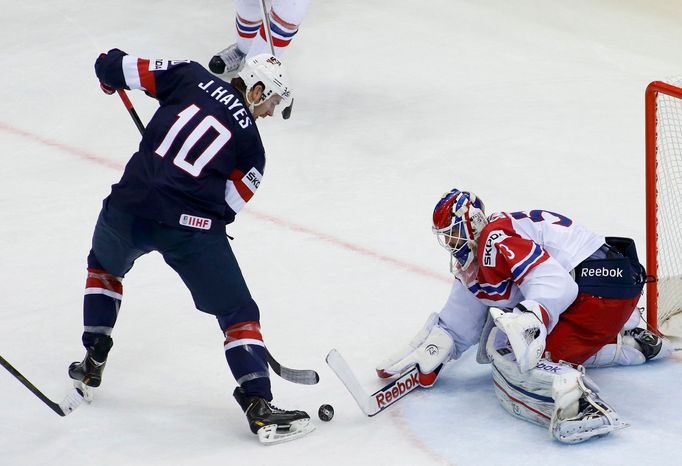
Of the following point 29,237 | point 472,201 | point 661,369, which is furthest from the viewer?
point 29,237

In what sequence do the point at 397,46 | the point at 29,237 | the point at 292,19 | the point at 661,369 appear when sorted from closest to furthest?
the point at 661,369, the point at 29,237, the point at 292,19, the point at 397,46

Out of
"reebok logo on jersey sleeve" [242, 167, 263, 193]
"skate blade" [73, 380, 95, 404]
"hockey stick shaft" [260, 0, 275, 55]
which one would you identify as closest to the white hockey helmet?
"reebok logo on jersey sleeve" [242, 167, 263, 193]

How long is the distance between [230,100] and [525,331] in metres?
0.99

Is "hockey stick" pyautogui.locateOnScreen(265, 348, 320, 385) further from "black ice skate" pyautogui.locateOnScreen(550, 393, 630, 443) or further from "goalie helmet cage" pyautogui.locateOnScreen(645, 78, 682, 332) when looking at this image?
"goalie helmet cage" pyautogui.locateOnScreen(645, 78, 682, 332)

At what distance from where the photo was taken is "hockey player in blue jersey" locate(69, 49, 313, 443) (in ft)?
10.5

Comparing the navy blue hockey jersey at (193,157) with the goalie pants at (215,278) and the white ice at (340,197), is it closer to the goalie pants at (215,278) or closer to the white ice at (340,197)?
the goalie pants at (215,278)

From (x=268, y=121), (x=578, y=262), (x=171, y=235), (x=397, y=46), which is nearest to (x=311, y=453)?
(x=171, y=235)

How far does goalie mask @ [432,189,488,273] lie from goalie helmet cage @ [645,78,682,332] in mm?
676

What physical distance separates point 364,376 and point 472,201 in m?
0.65

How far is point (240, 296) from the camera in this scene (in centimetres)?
323

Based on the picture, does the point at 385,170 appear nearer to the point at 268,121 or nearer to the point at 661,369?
the point at 268,121

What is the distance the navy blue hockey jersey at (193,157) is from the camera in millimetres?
3188

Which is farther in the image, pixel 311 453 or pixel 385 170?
pixel 385 170

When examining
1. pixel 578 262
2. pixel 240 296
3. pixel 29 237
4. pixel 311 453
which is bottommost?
pixel 29 237
